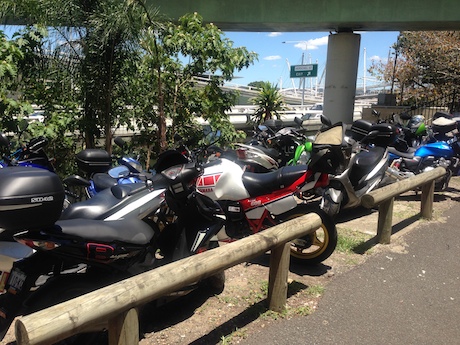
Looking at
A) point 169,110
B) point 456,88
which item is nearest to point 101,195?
point 169,110

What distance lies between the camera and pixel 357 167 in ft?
19.4

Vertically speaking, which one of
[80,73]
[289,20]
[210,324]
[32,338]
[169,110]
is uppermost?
[289,20]

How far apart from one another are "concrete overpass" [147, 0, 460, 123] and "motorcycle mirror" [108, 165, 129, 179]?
9.39 metres

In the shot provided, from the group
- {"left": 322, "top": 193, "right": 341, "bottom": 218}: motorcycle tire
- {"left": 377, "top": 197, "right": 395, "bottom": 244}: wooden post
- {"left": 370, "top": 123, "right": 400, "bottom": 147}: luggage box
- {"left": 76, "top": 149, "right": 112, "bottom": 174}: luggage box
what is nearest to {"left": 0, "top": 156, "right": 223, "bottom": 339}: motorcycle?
{"left": 76, "top": 149, "right": 112, "bottom": 174}: luggage box

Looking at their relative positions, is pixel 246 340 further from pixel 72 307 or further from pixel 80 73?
pixel 80 73

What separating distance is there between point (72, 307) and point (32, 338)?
25 cm

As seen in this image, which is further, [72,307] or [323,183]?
[323,183]

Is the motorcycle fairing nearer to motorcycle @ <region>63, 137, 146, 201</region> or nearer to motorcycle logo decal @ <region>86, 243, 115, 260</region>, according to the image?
motorcycle @ <region>63, 137, 146, 201</region>

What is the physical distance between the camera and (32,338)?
6.64 feet

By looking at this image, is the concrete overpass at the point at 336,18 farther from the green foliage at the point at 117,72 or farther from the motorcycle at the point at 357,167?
the motorcycle at the point at 357,167

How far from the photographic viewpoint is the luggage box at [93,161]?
547cm

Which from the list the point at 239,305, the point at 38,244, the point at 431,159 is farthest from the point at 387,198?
the point at 38,244

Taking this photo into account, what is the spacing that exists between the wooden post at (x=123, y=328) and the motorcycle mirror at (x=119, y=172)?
2.97 m

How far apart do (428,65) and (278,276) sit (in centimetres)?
1934
